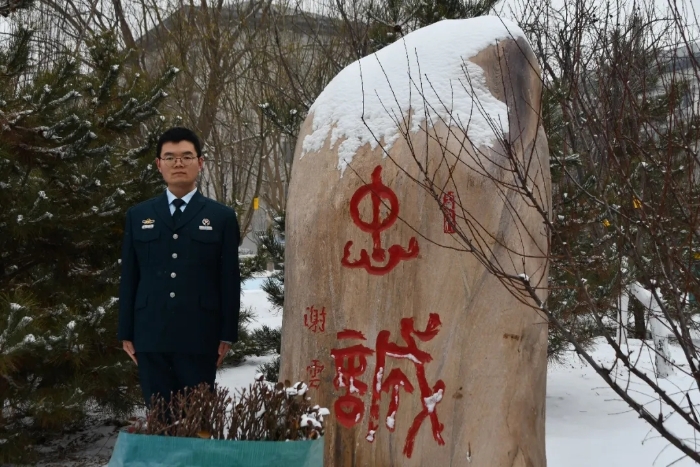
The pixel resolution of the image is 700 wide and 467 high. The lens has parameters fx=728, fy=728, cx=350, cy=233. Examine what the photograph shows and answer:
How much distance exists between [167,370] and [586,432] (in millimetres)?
3048

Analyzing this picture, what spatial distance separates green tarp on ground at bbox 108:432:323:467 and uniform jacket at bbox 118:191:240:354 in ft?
2.67

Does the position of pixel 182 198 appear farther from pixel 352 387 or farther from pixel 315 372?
pixel 352 387

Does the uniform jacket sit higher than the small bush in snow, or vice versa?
the uniform jacket

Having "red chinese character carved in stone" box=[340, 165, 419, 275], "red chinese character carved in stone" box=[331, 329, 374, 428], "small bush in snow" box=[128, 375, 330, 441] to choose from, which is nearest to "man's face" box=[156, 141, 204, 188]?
Result: "red chinese character carved in stone" box=[340, 165, 419, 275]

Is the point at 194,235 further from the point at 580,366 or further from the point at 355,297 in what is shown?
the point at 580,366

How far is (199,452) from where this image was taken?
2.14 m

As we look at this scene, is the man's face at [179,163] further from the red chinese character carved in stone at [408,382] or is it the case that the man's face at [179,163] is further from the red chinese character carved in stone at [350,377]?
the red chinese character carved in stone at [408,382]

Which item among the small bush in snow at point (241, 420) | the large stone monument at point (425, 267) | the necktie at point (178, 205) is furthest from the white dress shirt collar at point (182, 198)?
the small bush in snow at point (241, 420)

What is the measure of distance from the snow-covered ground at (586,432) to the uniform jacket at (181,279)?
5.52ft

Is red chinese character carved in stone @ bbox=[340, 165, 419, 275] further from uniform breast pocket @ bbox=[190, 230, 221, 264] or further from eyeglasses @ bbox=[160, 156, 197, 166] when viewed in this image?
eyeglasses @ bbox=[160, 156, 197, 166]

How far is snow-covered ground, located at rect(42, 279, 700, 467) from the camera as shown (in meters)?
4.26

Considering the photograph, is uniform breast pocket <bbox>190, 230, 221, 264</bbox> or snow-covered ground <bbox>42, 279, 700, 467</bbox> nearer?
uniform breast pocket <bbox>190, 230, 221, 264</bbox>

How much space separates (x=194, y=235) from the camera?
3039 mm

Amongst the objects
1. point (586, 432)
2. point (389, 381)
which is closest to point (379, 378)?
point (389, 381)
